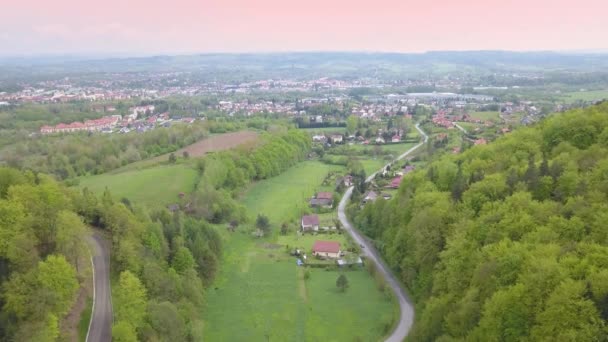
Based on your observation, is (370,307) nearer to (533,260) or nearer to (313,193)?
(533,260)

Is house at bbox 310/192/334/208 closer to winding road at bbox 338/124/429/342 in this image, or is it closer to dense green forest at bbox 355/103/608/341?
winding road at bbox 338/124/429/342

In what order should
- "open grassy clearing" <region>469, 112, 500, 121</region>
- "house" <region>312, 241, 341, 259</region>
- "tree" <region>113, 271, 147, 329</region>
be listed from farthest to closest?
"open grassy clearing" <region>469, 112, 500, 121</region>
"house" <region>312, 241, 341, 259</region>
"tree" <region>113, 271, 147, 329</region>

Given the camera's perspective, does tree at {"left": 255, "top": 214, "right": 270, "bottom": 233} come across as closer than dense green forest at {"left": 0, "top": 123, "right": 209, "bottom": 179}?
Yes

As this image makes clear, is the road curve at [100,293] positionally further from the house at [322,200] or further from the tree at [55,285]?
the house at [322,200]

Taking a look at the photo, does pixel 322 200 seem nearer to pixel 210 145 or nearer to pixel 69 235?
pixel 210 145

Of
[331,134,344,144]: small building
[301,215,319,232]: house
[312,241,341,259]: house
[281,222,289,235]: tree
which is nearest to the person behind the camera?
[312,241,341,259]: house

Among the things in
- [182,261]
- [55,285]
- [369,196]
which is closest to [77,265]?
[55,285]

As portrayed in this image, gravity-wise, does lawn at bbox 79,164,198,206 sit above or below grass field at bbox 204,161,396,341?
above

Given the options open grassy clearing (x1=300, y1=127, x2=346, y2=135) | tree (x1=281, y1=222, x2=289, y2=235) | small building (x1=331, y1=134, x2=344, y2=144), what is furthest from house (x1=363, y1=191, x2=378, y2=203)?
open grassy clearing (x1=300, y1=127, x2=346, y2=135)
